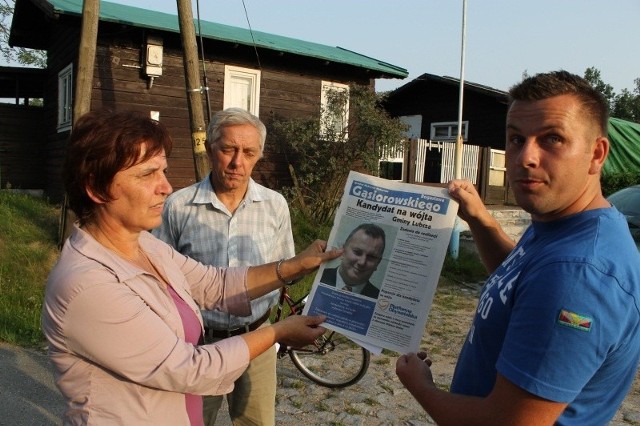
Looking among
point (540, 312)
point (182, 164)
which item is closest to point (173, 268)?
point (540, 312)

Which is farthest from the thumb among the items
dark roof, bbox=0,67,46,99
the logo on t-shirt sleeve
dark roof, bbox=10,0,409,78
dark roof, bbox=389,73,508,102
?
dark roof, bbox=389,73,508,102

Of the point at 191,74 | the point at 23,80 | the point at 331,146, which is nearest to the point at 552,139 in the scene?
the point at 191,74

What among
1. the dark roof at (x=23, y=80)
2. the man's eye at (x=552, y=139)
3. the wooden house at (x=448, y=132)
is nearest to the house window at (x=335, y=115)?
the wooden house at (x=448, y=132)

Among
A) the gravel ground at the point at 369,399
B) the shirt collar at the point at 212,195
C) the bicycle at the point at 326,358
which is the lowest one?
the gravel ground at the point at 369,399

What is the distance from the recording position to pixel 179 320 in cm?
186

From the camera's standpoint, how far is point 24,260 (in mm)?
7785

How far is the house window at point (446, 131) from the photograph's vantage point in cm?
1971

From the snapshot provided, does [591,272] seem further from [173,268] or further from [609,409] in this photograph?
[173,268]

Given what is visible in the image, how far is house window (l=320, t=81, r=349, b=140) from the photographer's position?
11.6 metres

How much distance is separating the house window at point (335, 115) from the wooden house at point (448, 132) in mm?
1352

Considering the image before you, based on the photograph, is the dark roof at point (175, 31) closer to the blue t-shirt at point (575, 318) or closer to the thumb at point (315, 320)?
the thumb at point (315, 320)

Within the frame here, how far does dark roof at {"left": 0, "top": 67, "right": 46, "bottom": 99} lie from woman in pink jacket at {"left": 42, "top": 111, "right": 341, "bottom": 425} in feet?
43.6

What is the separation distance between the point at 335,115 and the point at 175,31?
369 centimetres

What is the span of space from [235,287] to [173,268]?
0.39 metres
